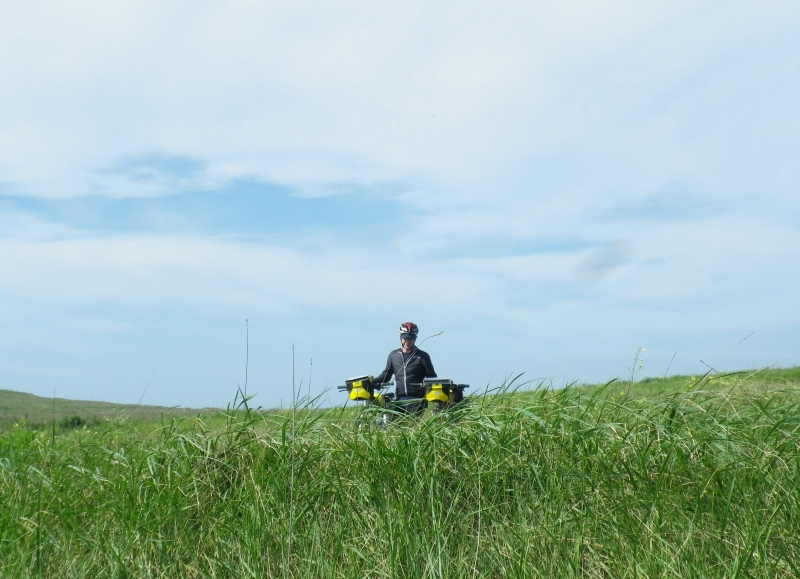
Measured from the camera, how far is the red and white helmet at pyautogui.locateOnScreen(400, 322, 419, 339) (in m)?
9.66

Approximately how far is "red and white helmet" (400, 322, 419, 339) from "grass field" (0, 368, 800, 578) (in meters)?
4.31

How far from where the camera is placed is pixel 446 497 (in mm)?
4531

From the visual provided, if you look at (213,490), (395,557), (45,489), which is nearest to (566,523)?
(395,557)

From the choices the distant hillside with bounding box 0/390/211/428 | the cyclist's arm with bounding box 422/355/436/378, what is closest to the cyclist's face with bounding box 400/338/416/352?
the cyclist's arm with bounding box 422/355/436/378

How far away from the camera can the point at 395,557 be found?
3977 mm

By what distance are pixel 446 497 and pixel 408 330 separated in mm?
5191

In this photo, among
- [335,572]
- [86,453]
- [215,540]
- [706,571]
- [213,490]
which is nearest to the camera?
[706,571]

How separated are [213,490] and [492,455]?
1.86m

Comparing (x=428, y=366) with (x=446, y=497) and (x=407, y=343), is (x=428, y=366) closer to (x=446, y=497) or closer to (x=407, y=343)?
(x=407, y=343)

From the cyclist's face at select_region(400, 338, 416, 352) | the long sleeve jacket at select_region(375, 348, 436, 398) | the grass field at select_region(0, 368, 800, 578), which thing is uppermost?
the cyclist's face at select_region(400, 338, 416, 352)

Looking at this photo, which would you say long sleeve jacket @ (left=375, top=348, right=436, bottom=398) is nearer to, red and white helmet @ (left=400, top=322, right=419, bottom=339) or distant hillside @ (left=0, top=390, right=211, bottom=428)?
red and white helmet @ (left=400, top=322, right=419, bottom=339)

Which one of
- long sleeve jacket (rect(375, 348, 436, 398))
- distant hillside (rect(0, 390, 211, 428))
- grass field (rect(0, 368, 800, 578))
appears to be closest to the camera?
grass field (rect(0, 368, 800, 578))

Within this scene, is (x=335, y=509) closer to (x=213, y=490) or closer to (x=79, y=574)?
(x=213, y=490)

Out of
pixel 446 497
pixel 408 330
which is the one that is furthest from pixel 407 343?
pixel 446 497
